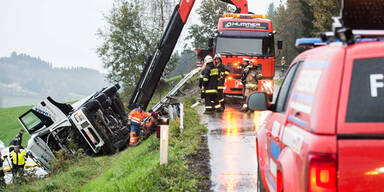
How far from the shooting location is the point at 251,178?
6906 millimetres

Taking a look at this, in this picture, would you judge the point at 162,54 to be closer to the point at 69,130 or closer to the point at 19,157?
the point at 69,130

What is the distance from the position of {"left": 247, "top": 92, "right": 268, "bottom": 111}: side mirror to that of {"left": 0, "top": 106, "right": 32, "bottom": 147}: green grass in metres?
33.8

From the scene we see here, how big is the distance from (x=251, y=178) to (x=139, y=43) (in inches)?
1262

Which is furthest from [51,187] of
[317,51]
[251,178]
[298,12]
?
[298,12]

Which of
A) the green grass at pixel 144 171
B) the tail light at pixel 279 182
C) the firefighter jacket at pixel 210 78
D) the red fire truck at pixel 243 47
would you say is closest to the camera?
the tail light at pixel 279 182

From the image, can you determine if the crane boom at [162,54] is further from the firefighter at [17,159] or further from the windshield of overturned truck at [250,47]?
the firefighter at [17,159]

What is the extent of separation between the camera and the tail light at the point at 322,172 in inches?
96.8

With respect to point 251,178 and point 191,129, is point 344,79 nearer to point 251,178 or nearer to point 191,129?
point 251,178

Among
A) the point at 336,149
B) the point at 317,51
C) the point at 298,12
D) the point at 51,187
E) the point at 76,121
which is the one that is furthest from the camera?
the point at 298,12

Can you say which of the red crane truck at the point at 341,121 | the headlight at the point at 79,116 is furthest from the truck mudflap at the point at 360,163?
the headlight at the point at 79,116

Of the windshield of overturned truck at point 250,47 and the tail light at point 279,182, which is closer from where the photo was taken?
the tail light at point 279,182

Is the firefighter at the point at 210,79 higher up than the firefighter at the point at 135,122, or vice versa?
the firefighter at the point at 210,79

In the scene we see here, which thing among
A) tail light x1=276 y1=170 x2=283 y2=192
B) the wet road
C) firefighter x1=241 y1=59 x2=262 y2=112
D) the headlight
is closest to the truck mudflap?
tail light x1=276 y1=170 x2=283 y2=192

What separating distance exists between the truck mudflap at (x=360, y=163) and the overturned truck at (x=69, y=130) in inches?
538
